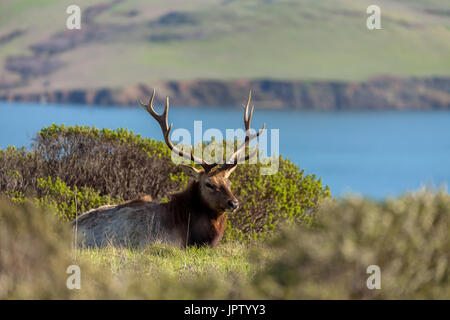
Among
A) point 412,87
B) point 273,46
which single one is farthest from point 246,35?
point 412,87

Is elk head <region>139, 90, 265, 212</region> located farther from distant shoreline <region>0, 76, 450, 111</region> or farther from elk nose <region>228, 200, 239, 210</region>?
distant shoreline <region>0, 76, 450, 111</region>

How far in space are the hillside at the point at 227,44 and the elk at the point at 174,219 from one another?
3948 inches

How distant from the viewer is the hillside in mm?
119375

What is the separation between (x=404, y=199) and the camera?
5.07 metres

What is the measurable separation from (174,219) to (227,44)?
464ft

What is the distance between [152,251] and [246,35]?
149 metres

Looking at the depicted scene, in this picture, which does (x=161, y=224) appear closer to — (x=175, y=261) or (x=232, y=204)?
(x=232, y=204)

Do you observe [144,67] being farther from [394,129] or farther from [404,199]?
[404,199]

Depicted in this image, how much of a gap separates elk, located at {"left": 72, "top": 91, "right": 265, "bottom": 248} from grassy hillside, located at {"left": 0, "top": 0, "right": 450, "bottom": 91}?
4007 inches

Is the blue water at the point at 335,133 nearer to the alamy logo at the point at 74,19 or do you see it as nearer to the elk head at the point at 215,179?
the alamy logo at the point at 74,19

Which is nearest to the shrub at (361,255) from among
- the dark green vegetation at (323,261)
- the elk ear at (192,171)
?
the dark green vegetation at (323,261)

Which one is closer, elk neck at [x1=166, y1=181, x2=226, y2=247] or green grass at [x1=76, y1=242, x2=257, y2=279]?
green grass at [x1=76, y1=242, x2=257, y2=279]

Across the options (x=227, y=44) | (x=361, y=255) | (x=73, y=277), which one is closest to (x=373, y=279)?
(x=361, y=255)

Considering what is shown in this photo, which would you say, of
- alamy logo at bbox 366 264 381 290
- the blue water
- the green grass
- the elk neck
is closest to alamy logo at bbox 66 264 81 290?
the green grass
